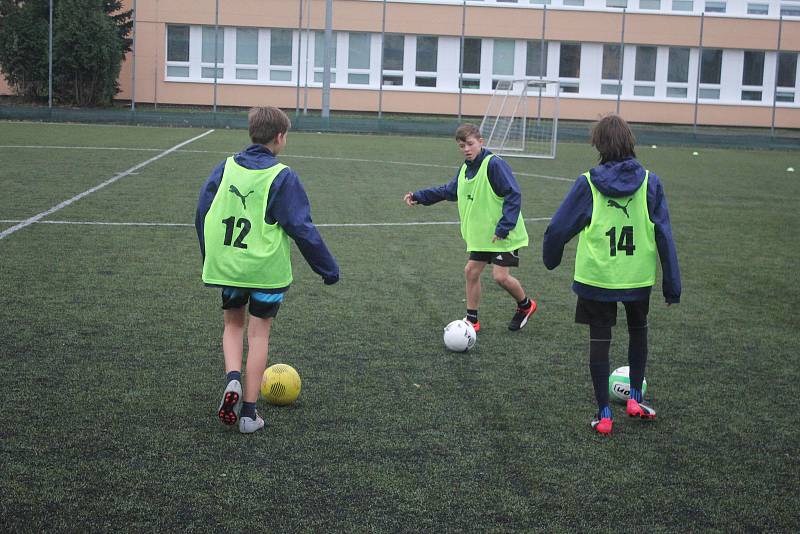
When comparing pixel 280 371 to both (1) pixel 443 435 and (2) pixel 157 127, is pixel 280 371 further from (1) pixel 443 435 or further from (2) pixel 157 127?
(2) pixel 157 127

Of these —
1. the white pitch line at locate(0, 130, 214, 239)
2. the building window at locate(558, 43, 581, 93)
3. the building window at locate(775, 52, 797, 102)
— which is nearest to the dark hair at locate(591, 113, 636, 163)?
the white pitch line at locate(0, 130, 214, 239)

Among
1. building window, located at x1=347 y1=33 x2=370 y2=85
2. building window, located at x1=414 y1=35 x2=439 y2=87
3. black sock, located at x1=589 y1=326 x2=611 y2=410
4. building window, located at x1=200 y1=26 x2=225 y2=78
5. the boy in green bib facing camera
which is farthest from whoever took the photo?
building window, located at x1=414 y1=35 x2=439 y2=87

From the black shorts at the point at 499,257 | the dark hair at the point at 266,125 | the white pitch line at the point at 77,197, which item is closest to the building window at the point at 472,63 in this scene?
the white pitch line at the point at 77,197

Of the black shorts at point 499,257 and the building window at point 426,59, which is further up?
the building window at point 426,59

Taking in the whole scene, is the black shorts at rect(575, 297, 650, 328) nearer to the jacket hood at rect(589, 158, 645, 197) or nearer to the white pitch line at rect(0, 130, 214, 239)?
the jacket hood at rect(589, 158, 645, 197)

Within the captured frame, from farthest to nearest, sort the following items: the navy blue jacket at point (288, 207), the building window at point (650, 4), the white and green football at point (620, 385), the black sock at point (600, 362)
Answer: the building window at point (650, 4)
the white and green football at point (620, 385)
the black sock at point (600, 362)
the navy blue jacket at point (288, 207)

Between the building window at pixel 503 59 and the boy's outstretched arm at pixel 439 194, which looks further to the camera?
the building window at pixel 503 59

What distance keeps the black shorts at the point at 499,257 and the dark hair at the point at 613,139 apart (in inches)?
93.0

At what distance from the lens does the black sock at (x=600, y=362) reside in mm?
5617

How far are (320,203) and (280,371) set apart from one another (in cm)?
966

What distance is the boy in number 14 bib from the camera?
5480 millimetres

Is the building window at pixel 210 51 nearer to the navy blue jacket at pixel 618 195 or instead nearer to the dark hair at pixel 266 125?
the dark hair at pixel 266 125

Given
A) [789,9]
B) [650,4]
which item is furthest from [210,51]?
[789,9]

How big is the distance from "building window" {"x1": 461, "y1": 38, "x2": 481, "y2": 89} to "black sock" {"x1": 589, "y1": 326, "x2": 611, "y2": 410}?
36.5 meters
